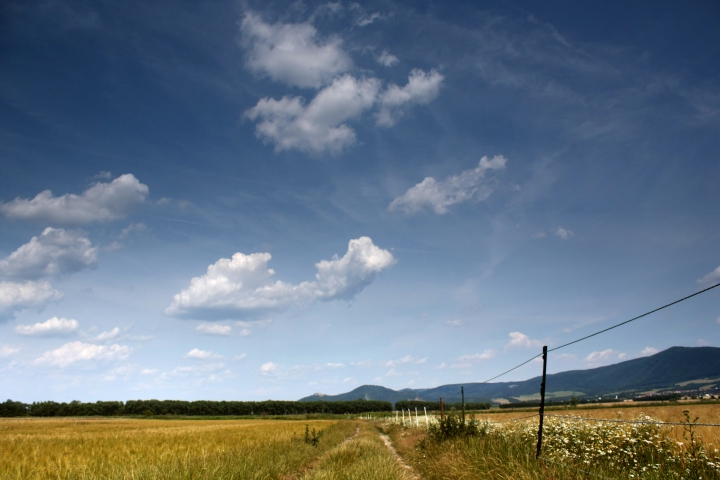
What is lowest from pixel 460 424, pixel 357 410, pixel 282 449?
pixel 357 410

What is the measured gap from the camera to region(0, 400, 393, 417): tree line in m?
113

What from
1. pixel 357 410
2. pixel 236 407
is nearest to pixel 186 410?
pixel 236 407

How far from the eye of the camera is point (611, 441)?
859 centimetres

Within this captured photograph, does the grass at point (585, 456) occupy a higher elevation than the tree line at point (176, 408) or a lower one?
higher

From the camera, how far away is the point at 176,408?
132 meters

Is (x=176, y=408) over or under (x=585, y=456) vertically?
under

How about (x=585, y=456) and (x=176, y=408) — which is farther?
(x=176, y=408)

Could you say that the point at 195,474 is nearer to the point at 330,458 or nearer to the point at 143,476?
the point at 143,476

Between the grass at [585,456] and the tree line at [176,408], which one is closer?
the grass at [585,456]

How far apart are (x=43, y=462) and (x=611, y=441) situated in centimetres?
1332

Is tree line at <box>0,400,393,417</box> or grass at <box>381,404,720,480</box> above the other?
grass at <box>381,404,720,480</box>

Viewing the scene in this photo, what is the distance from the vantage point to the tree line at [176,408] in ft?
371

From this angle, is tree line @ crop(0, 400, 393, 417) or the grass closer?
the grass

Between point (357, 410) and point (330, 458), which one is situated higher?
point (330, 458)
